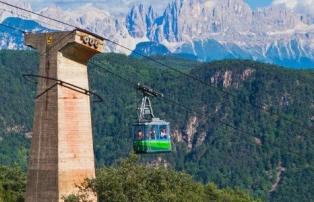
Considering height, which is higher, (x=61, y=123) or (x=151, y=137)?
(x=61, y=123)

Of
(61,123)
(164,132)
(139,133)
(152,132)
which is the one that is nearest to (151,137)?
(152,132)

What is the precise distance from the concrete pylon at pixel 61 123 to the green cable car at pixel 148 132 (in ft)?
9.21

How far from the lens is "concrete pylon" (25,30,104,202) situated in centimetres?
4212

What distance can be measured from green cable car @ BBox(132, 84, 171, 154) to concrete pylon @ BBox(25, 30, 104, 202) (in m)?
2.81

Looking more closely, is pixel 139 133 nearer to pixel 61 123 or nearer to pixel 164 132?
pixel 164 132

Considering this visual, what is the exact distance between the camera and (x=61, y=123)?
42.4 metres

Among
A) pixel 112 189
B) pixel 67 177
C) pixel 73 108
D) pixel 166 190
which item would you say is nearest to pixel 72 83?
pixel 73 108

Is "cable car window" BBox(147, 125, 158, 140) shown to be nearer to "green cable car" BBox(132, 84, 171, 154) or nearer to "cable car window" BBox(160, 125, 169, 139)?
"green cable car" BBox(132, 84, 171, 154)

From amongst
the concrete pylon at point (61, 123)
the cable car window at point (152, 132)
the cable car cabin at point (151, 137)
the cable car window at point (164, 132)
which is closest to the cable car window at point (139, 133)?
the cable car cabin at point (151, 137)

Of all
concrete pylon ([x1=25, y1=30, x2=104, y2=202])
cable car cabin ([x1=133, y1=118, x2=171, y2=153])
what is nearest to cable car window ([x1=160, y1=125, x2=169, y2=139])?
cable car cabin ([x1=133, y1=118, x2=171, y2=153])

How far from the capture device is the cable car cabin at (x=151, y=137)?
4516 centimetres

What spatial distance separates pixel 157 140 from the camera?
4553cm

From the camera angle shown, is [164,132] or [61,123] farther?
[164,132]

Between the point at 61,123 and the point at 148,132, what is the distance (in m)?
4.63
